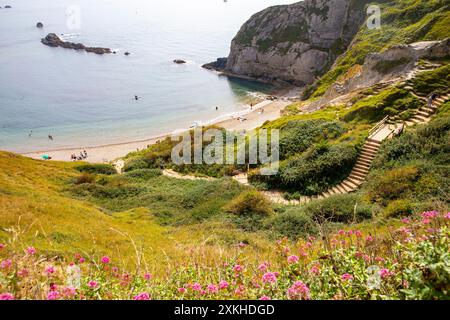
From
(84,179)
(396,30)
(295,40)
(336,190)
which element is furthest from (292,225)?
(295,40)

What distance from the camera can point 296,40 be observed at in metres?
110

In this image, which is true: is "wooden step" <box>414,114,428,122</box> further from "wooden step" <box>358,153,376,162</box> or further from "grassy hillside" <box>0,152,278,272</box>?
"grassy hillside" <box>0,152,278,272</box>

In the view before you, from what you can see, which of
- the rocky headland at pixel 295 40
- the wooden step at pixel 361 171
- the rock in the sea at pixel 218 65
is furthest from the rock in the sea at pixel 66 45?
the wooden step at pixel 361 171

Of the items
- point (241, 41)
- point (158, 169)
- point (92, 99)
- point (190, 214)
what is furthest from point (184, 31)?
point (190, 214)

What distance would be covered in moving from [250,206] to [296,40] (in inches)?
3871

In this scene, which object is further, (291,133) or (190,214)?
(291,133)

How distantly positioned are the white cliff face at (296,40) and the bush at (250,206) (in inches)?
3403

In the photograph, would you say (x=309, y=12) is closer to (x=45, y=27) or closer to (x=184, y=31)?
(x=184, y=31)

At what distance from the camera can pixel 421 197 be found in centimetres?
1939

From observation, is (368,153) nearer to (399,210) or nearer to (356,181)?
(356,181)

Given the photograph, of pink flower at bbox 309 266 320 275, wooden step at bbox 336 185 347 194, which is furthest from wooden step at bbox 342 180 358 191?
pink flower at bbox 309 266 320 275

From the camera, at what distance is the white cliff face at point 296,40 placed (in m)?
103

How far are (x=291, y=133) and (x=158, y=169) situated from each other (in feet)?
48.5

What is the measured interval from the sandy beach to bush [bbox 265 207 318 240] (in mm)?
44655
